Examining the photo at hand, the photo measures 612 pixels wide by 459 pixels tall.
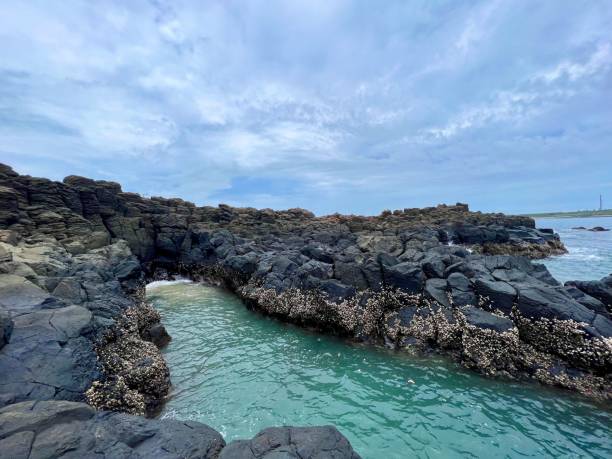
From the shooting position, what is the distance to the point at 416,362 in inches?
538

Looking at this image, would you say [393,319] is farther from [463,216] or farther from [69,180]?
[463,216]

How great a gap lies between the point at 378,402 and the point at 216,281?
23810mm

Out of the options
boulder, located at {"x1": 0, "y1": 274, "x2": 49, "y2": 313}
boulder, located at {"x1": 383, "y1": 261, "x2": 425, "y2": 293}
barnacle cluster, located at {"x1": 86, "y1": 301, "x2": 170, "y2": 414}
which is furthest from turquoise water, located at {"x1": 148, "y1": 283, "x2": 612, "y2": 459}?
boulder, located at {"x1": 0, "y1": 274, "x2": 49, "y2": 313}

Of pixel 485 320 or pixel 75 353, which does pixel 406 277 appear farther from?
pixel 75 353

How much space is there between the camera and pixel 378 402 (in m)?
11.1

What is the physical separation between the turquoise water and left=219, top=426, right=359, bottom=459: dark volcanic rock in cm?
383

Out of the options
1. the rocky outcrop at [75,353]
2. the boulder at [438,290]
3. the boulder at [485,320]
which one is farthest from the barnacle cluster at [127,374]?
the boulder at [485,320]

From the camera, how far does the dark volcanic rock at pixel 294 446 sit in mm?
5586

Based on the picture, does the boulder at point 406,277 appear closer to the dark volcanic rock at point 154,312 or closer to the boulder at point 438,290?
the dark volcanic rock at point 154,312

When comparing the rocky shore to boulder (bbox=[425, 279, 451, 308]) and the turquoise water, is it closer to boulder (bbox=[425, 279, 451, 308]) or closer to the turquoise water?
boulder (bbox=[425, 279, 451, 308])

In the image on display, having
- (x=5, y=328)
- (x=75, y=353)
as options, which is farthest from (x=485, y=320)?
(x=5, y=328)

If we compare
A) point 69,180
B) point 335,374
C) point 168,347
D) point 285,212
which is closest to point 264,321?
point 168,347

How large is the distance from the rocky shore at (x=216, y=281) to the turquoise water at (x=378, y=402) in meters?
1.13

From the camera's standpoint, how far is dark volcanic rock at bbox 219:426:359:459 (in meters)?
5.59
